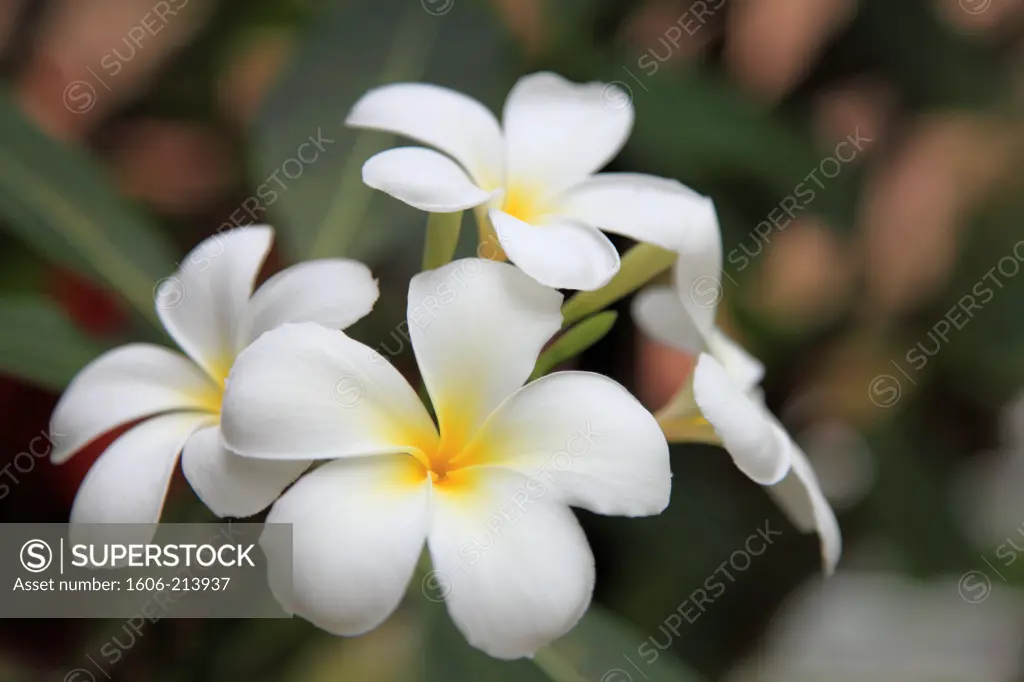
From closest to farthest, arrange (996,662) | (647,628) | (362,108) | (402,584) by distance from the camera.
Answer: (402,584)
(362,108)
(647,628)
(996,662)

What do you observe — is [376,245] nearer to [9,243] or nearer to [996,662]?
[9,243]

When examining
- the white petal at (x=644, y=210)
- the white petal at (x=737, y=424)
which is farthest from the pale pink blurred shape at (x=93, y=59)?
the white petal at (x=737, y=424)

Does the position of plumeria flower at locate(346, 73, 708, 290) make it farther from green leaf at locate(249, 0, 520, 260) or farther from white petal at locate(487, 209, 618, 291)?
green leaf at locate(249, 0, 520, 260)

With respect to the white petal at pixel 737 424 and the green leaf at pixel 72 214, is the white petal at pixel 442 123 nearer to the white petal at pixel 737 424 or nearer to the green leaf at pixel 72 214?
the white petal at pixel 737 424

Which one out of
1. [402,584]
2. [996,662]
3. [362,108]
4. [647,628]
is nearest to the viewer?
[402,584]

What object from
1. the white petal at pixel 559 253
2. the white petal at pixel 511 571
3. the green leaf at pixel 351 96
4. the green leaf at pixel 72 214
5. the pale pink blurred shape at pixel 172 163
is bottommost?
the pale pink blurred shape at pixel 172 163

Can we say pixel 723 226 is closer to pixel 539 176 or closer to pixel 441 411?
pixel 539 176

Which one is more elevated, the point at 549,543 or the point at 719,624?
the point at 549,543

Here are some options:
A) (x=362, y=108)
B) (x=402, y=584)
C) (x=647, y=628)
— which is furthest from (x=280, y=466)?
(x=647, y=628)
